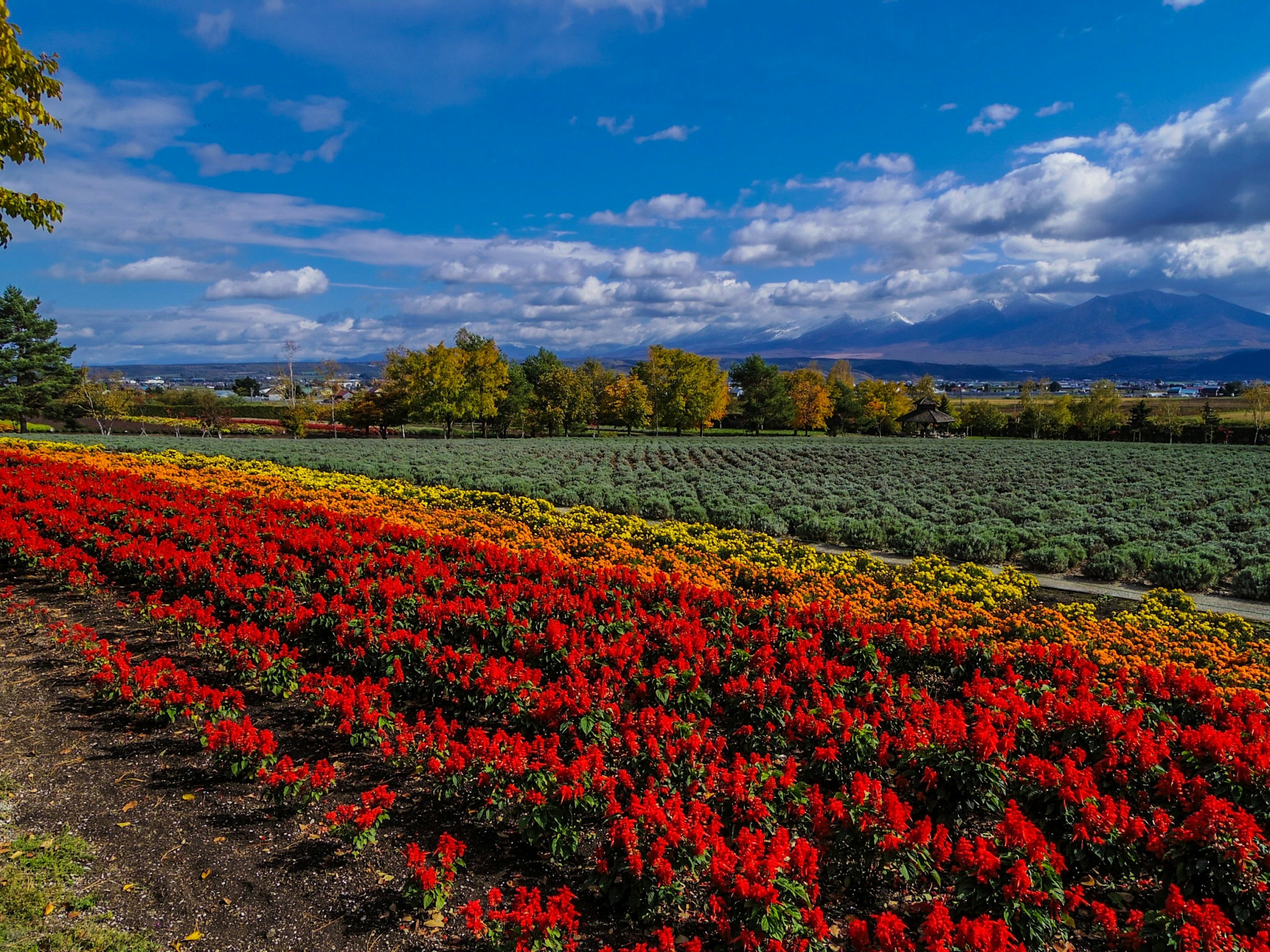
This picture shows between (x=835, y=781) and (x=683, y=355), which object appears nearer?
(x=835, y=781)

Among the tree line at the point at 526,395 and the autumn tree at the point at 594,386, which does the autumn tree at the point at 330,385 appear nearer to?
the tree line at the point at 526,395

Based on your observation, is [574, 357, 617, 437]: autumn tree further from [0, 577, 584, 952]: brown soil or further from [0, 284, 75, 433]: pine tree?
[0, 577, 584, 952]: brown soil

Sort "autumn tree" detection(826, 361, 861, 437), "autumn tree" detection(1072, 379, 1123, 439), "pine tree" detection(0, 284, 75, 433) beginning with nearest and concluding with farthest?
"pine tree" detection(0, 284, 75, 433)
"autumn tree" detection(1072, 379, 1123, 439)
"autumn tree" detection(826, 361, 861, 437)

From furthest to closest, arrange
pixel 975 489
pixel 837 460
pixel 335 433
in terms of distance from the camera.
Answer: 1. pixel 335 433
2. pixel 837 460
3. pixel 975 489

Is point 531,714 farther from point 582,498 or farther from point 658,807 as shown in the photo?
point 582,498

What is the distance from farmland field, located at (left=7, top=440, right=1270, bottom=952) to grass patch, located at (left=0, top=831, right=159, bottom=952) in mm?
137

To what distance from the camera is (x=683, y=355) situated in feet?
226

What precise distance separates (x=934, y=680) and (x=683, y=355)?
6426cm

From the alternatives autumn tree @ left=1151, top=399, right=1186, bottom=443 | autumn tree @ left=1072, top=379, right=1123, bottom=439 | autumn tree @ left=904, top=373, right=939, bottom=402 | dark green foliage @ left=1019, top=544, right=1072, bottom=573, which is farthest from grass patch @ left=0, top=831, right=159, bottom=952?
autumn tree @ left=904, top=373, right=939, bottom=402

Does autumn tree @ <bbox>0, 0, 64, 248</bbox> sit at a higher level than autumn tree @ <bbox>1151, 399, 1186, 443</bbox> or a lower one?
higher

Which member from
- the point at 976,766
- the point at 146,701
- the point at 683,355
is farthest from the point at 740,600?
the point at 683,355

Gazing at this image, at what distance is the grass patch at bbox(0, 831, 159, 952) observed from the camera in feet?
11.0

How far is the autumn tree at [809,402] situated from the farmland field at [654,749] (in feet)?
217

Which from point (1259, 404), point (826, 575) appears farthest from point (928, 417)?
point (826, 575)
